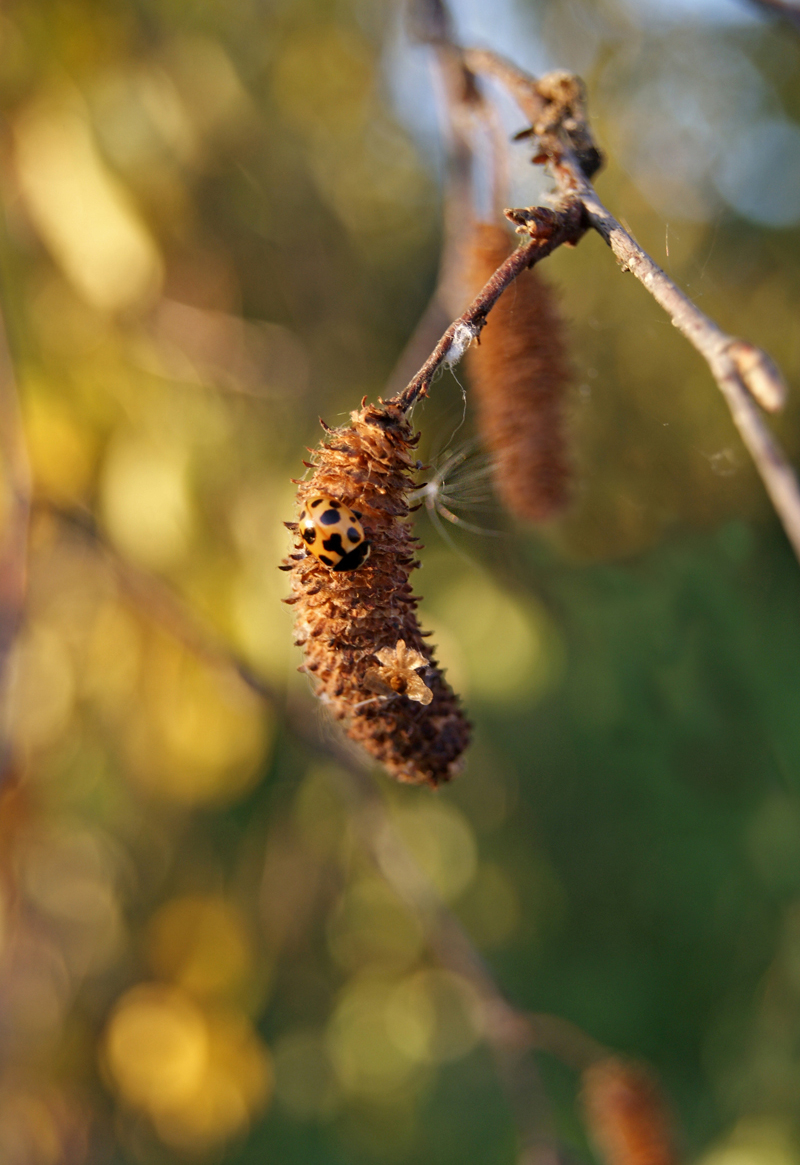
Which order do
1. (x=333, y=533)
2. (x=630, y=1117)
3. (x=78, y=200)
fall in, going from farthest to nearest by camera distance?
Result: (x=78, y=200) → (x=630, y=1117) → (x=333, y=533)

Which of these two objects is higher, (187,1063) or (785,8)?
(785,8)

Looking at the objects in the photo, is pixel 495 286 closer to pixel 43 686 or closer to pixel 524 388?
pixel 524 388

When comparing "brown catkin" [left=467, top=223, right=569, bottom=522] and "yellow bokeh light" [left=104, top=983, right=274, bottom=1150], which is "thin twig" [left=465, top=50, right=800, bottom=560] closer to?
"brown catkin" [left=467, top=223, right=569, bottom=522]

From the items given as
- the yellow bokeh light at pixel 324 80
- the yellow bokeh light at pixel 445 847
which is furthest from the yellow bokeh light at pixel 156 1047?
the yellow bokeh light at pixel 324 80

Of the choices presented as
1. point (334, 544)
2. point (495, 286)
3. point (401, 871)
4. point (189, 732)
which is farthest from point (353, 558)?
point (189, 732)

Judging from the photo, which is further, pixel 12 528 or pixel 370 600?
pixel 12 528

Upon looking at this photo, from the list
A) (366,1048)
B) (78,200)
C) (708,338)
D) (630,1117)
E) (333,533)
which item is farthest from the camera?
(366,1048)
